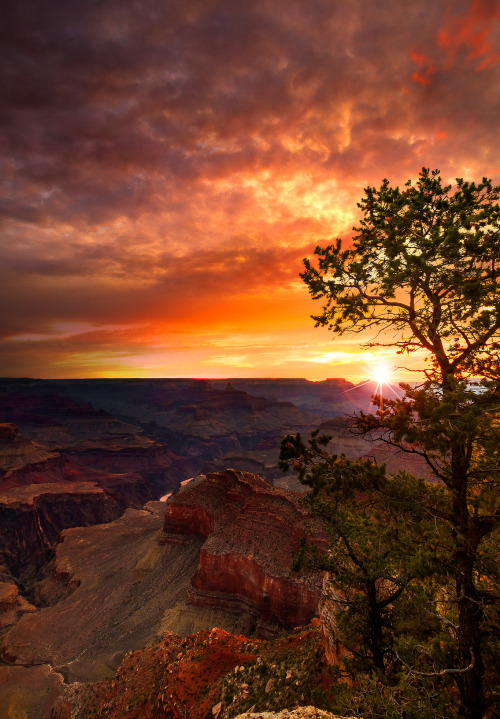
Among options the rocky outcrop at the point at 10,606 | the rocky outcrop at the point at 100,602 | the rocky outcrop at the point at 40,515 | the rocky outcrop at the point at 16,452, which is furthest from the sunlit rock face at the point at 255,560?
the rocky outcrop at the point at 16,452

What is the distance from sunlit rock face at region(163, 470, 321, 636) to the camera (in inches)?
1044

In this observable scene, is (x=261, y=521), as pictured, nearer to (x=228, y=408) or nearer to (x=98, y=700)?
(x=98, y=700)

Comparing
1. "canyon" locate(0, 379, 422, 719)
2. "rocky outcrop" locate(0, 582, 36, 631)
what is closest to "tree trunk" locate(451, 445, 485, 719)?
"canyon" locate(0, 379, 422, 719)

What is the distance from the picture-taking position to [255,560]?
2919 centimetres

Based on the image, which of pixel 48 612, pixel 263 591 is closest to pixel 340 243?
pixel 263 591

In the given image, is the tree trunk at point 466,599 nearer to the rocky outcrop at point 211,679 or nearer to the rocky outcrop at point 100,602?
the rocky outcrop at point 211,679

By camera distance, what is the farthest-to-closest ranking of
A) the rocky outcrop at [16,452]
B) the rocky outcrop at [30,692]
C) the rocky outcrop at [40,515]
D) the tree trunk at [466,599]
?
the rocky outcrop at [16,452], the rocky outcrop at [40,515], the rocky outcrop at [30,692], the tree trunk at [466,599]

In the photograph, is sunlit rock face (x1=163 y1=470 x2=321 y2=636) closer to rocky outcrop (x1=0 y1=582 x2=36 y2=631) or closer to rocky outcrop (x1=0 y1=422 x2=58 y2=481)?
rocky outcrop (x1=0 y1=582 x2=36 y2=631)

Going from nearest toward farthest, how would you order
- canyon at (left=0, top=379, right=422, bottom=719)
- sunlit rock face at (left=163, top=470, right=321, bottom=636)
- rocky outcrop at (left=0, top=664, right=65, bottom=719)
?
rocky outcrop at (left=0, top=664, right=65, bottom=719), canyon at (left=0, top=379, right=422, bottom=719), sunlit rock face at (left=163, top=470, right=321, bottom=636)

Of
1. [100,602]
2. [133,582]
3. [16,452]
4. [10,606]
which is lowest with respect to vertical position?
[10,606]

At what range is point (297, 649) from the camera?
13266mm

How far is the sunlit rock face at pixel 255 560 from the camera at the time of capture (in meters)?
26.5

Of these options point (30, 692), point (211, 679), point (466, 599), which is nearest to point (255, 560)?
point (211, 679)

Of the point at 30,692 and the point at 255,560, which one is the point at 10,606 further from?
the point at 255,560
